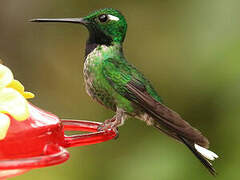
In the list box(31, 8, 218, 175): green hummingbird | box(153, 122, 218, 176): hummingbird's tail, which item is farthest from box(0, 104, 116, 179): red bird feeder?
box(31, 8, 218, 175): green hummingbird

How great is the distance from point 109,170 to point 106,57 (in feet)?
4.71

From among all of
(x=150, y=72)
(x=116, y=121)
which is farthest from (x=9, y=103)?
(x=150, y=72)

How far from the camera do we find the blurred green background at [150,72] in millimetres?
4480

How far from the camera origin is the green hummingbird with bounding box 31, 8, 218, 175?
11.2 feet

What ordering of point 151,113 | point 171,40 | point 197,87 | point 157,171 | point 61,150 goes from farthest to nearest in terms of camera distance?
point 171,40, point 197,87, point 157,171, point 151,113, point 61,150

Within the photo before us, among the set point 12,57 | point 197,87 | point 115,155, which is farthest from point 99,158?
point 12,57

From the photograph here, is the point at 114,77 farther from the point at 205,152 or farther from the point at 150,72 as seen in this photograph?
the point at 150,72

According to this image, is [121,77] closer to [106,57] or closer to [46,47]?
[106,57]

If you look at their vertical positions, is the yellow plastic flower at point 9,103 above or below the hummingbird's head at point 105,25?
→ below

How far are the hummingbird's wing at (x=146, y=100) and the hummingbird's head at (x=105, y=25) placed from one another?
148 millimetres

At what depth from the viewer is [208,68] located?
4.61 metres

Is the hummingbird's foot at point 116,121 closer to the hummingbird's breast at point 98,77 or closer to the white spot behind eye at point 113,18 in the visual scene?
the hummingbird's breast at point 98,77

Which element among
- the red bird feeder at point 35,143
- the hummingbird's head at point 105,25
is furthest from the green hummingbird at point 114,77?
the red bird feeder at point 35,143

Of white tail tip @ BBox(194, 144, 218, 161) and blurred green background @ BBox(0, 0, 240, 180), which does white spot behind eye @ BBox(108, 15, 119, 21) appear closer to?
white tail tip @ BBox(194, 144, 218, 161)
